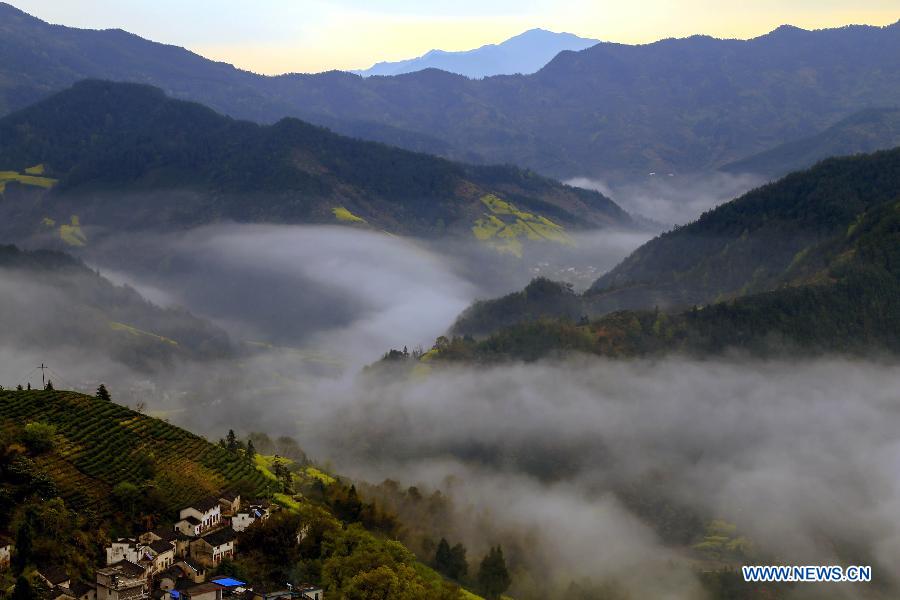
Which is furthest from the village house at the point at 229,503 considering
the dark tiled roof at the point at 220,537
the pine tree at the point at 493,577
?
the pine tree at the point at 493,577

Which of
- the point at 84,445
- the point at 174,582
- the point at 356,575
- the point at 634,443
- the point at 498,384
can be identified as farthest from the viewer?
the point at 498,384

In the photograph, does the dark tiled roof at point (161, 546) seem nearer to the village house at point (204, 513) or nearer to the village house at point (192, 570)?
the village house at point (192, 570)

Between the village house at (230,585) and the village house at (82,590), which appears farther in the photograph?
the village house at (230,585)

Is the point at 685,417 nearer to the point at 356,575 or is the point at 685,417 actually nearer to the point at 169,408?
the point at 169,408

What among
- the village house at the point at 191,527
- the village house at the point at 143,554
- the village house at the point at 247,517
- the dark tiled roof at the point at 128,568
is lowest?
the dark tiled roof at the point at 128,568

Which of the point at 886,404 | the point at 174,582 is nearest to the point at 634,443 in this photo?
the point at 886,404
